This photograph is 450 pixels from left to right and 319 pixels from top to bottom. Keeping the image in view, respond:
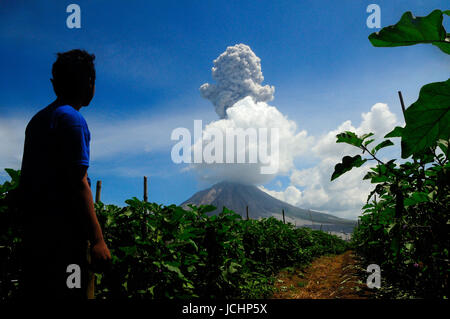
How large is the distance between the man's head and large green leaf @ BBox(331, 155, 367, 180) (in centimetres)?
163

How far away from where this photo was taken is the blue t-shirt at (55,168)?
4.85ft

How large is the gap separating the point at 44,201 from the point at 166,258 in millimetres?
1728

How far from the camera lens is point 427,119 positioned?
65 centimetres

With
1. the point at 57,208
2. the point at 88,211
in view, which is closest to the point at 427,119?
the point at 88,211

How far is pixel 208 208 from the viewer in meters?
4.00

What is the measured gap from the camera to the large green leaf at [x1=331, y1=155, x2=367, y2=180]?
1370 millimetres

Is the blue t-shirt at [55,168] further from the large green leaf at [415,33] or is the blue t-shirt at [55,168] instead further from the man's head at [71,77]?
the large green leaf at [415,33]

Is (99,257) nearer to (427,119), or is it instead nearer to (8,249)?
(8,249)

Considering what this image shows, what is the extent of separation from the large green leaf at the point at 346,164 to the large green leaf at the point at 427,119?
0.68m

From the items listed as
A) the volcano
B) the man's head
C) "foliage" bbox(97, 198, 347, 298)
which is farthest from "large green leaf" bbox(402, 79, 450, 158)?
the volcano

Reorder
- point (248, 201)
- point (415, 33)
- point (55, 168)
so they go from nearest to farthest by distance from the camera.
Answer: point (415, 33)
point (55, 168)
point (248, 201)

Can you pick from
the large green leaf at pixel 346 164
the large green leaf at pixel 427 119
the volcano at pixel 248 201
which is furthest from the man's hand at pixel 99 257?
the volcano at pixel 248 201

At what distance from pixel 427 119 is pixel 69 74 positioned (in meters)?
1.91
